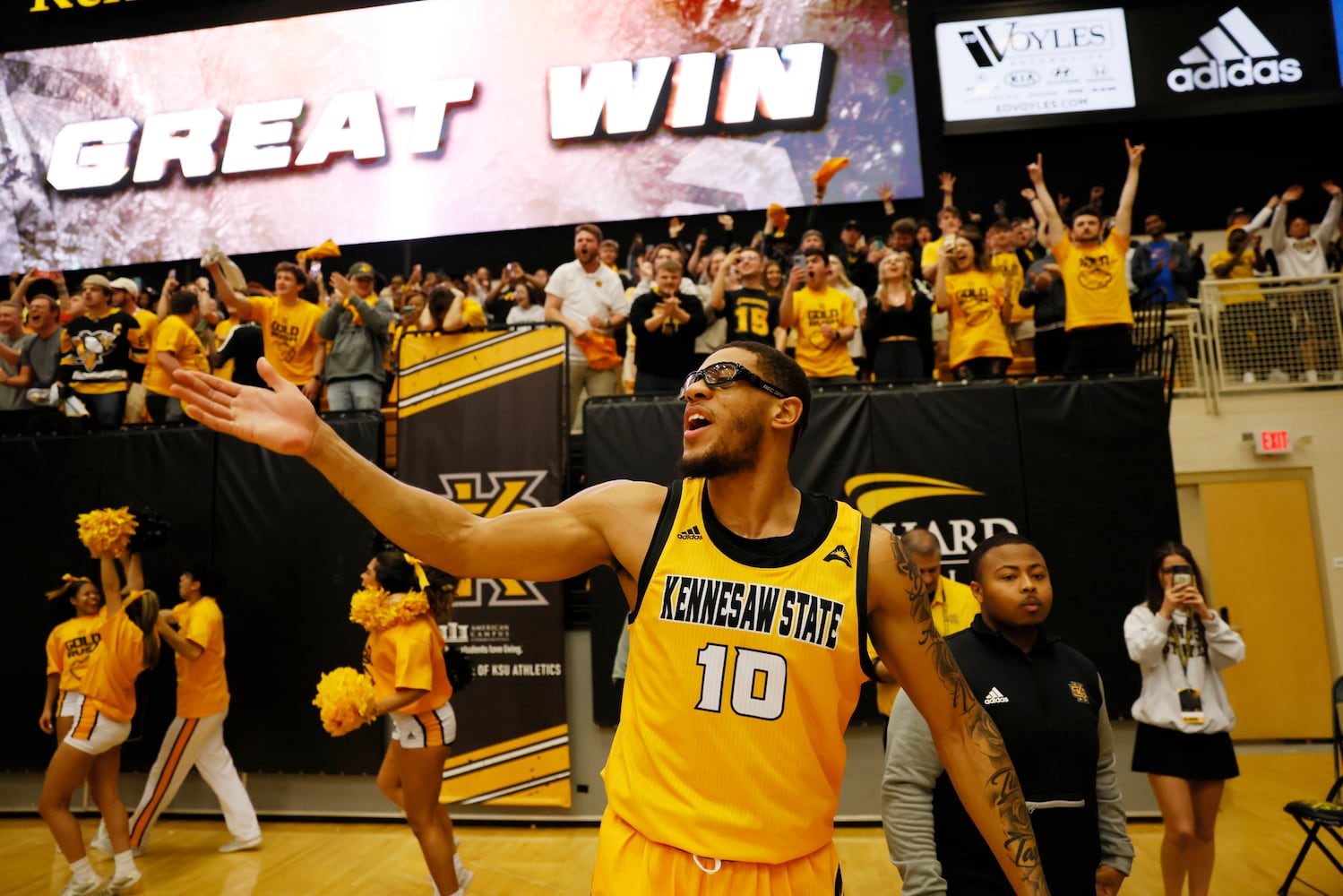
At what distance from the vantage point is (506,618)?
7.25 metres

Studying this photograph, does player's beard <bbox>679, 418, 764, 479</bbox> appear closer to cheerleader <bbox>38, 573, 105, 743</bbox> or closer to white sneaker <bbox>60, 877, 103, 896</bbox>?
white sneaker <bbox>60, 877, 103, 896</bbox>

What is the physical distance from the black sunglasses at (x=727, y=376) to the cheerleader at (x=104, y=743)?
17.8 ft

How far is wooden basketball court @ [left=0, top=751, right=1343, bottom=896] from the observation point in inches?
221

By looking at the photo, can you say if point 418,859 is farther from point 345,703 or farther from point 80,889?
point 80,889

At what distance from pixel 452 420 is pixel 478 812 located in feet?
10.2

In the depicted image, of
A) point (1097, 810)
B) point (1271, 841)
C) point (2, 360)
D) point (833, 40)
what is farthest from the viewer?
point (833, 40)

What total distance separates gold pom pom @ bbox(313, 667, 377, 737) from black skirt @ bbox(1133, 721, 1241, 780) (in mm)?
4004

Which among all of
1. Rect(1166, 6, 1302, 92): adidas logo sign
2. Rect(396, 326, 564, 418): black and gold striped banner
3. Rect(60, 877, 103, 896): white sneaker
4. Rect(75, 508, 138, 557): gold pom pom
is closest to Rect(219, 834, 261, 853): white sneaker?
Rect(60, 877, 103, 896): white sneaker

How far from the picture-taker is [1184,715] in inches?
169

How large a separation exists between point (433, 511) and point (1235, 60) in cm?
1410

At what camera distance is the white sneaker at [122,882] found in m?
5.66

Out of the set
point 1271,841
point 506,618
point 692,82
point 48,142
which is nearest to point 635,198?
point 692,82

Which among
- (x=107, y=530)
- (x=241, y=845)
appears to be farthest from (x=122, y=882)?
(x=107, y=530)

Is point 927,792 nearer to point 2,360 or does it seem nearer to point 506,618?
point 506,618
